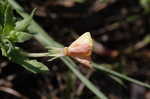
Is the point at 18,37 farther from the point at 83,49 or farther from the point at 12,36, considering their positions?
the point at 83,49

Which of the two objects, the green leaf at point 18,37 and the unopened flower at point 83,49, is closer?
the unopened flower at point 83,49

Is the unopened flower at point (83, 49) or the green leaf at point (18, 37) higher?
the green leaf at point (18, 37)

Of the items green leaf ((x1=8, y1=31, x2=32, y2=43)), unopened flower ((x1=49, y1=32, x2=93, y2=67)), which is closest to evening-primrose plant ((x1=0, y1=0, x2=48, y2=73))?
green leaf ((x1=8, y1=31, x2=32, y2=43))

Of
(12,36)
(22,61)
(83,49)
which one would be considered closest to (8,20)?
(12,36)

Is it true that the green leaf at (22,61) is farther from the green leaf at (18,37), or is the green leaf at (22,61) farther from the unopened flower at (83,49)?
the unopened flower at (83,49)

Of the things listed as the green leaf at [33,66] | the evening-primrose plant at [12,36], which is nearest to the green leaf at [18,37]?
the evening-primrose plant at [12,36]

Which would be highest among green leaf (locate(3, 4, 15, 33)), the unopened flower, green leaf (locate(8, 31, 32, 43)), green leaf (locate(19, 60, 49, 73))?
green leaf (locate(3, 4, 15, 33))

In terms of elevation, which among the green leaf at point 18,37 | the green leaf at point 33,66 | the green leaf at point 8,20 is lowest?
the green leaf at point 33,66

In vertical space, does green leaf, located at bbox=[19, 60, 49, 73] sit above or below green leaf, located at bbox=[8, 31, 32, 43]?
below

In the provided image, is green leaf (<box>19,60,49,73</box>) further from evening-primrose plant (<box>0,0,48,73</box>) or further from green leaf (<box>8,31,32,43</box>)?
green leaf (<box>8,31,32,43</box>)

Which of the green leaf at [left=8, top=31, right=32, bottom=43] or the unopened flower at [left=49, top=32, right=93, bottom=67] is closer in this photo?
the unopened flower at [left=49, top=32, right=93, bottom=67]

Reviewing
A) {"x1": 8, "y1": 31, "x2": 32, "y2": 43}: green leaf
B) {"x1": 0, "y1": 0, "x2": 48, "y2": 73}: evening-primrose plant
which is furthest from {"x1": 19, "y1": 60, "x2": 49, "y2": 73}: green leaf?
{"x1": 8, "y1": 31, "x2": 32, "y2": 43}: green leaf

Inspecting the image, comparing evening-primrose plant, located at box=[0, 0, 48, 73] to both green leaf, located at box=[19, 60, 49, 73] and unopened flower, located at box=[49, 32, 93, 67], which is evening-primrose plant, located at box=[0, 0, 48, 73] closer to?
green leaf, located at box=[19, 60, 49, 73]
